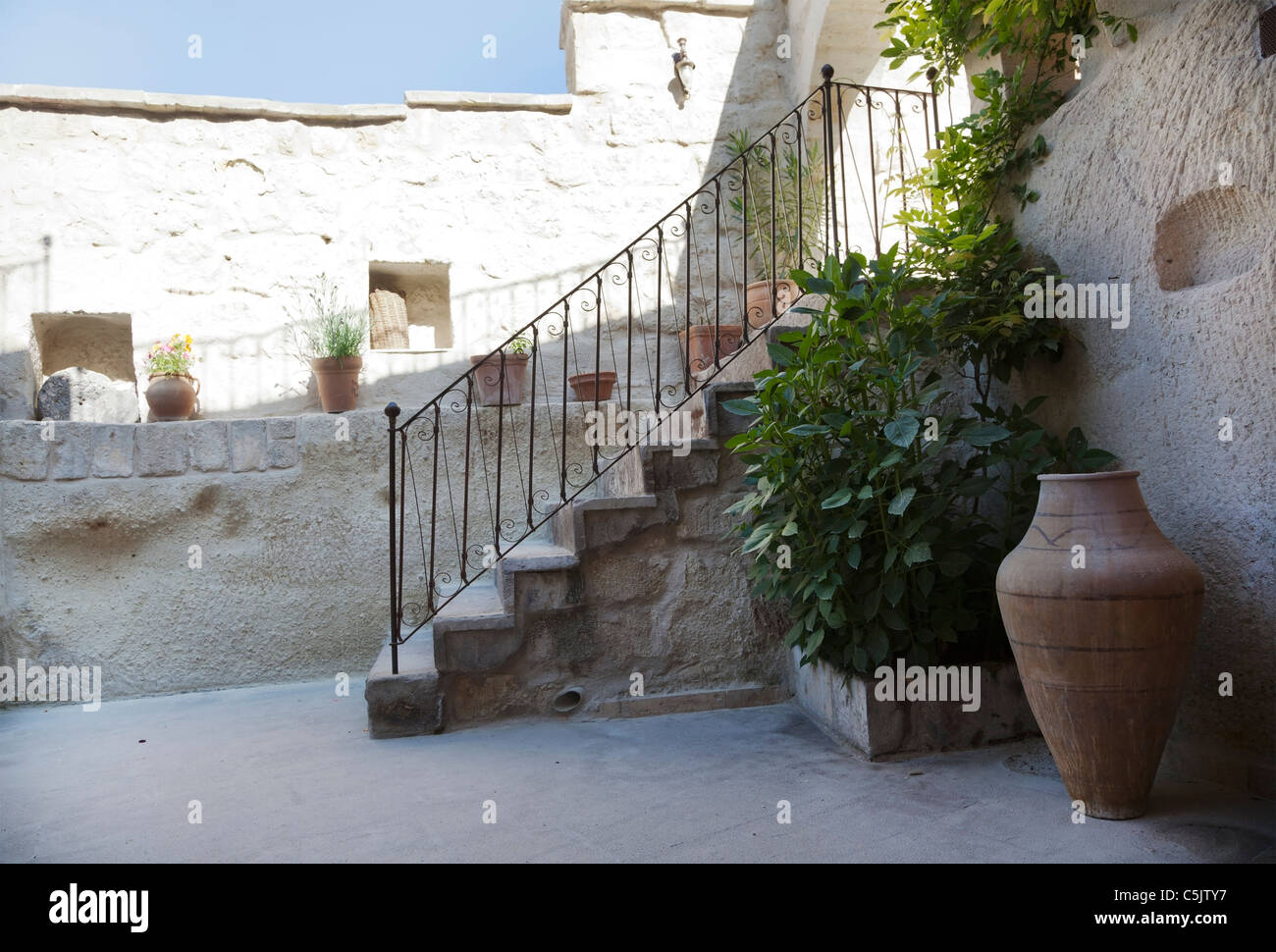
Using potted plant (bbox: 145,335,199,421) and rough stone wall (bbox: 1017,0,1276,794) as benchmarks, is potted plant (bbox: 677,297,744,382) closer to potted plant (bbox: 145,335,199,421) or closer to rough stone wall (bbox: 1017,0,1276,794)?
rough stone wall (bbox: 1017,0,1276,794)

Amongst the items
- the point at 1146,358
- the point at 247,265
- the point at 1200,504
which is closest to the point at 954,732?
the point at 1200,504

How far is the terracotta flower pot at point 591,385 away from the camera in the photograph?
15.5ft

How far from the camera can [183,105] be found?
16.5 feet

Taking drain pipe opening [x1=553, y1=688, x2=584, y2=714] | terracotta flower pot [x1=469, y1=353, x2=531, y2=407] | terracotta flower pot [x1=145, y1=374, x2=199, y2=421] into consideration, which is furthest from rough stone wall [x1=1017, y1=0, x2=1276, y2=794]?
terracotta flower pot [x1=145, y1=374, x2=199, y2=421]

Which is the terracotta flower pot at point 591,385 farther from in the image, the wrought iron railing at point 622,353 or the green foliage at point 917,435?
the green foliage at point 917,435

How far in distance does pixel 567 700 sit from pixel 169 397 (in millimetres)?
3004

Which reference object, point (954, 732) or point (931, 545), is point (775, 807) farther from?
point (931, 545)

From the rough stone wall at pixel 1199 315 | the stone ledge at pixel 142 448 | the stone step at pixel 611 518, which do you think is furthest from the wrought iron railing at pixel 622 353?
the rough stone wall at pixel 1199 315

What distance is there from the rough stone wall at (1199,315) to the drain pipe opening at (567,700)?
206 centimetres

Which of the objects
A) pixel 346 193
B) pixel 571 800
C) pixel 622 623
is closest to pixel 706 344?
pixel 622 623

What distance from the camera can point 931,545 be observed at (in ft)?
8.87

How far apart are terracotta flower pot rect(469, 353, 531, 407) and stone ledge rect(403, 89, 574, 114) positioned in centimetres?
186

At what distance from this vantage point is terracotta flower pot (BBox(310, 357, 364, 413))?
15.9ft

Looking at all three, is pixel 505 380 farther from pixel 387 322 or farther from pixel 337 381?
pixel 387 322
